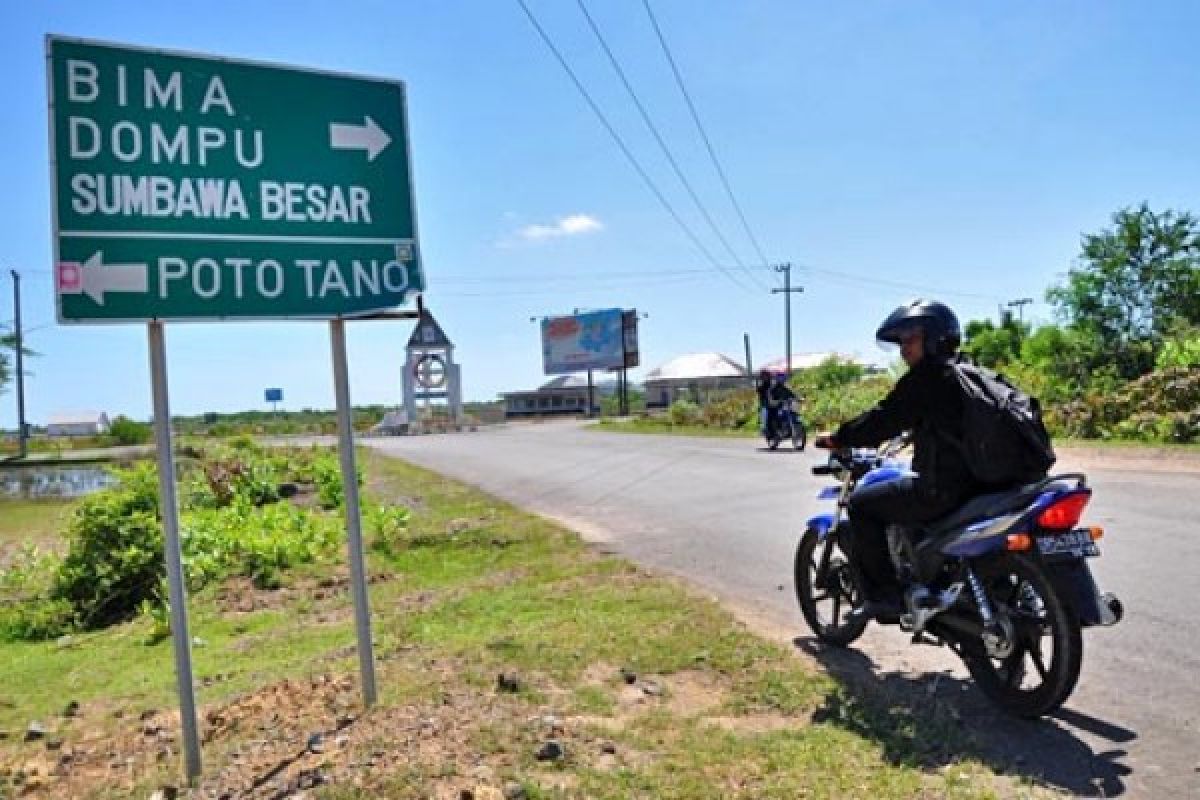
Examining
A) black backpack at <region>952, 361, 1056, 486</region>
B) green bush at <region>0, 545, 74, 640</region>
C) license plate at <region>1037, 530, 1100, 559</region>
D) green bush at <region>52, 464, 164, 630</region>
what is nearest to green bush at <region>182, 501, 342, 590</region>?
green bush at <region>52, 464, 164, 630</region>

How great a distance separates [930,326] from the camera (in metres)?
3.89

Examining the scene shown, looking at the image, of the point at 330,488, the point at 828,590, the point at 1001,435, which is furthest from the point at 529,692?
the point at 330,488

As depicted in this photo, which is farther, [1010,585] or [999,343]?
[999,343]

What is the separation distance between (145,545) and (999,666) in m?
8.16

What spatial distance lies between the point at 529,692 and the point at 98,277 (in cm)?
253

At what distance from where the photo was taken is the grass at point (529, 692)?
3.19 m

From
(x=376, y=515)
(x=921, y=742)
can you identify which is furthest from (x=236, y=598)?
(x=921, y=742)

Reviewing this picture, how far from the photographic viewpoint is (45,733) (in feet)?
16.4

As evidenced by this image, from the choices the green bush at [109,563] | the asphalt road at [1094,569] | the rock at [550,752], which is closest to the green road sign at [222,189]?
the rock at [550,752]

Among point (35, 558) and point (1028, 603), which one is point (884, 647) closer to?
point (1028, 603)

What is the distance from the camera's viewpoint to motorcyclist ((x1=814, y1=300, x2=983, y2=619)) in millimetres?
3818

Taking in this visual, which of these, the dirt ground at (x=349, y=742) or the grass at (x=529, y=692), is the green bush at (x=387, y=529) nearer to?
the grass at (x=529, y=692)

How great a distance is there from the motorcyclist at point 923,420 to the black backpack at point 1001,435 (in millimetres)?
79

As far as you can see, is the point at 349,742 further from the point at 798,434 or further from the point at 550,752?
the point at 798,434
